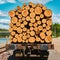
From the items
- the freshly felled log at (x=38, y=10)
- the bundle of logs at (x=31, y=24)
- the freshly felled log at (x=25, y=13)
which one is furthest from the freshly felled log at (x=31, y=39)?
the freshly felled log at (x=38, y=10)

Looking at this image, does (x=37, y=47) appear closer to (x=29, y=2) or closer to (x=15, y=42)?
(x=15, y=42)

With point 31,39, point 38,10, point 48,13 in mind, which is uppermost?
point 38,10

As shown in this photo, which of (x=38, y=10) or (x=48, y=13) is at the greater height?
(x=38, y=10)

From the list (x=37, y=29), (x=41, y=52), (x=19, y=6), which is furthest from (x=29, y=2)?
(x=41, y=52)

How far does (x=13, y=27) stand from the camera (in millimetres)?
15695

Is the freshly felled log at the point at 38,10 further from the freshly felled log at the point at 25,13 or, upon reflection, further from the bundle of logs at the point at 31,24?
the freshly felled log at the point at 25,13

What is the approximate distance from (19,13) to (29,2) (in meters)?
0.73

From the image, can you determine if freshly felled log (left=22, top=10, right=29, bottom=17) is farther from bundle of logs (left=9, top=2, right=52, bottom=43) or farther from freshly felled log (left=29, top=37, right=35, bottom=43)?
freshly felled log (left=29, top=37, right=35, bottom=43)

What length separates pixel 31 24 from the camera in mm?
15516

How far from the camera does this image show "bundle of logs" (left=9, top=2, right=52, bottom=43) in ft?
50.4

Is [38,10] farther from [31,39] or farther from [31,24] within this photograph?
[31,39]

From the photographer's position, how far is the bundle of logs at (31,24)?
15.4m

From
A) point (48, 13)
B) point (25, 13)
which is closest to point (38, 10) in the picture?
point (48, 13)

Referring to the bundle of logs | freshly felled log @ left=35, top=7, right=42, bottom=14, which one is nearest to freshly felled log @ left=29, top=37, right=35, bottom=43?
the bundle of logs
